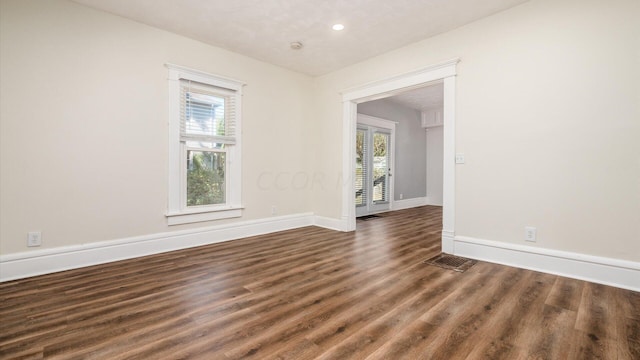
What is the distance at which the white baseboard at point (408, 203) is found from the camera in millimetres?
7440

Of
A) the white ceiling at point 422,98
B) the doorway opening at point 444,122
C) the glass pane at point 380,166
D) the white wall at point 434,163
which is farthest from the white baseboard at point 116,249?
the white wall at point 434,163

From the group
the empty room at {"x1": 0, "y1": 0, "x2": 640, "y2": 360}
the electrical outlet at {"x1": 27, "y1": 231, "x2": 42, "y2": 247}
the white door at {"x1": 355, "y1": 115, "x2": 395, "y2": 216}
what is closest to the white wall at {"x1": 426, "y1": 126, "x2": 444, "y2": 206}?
the white door at {"x1": 355, "y1": 115, "x2": 395, "y2": 216}

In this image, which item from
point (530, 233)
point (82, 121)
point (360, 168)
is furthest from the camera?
point (360, 168)

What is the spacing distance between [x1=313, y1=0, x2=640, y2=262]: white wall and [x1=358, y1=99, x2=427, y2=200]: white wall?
3601 mm

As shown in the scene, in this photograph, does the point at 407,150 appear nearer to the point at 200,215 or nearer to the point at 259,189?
the point at 259,189

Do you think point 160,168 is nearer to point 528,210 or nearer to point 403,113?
point 528,210

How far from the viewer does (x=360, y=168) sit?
650cm

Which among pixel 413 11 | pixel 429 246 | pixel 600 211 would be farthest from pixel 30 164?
pixel 600 211

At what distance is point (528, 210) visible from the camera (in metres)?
2.93

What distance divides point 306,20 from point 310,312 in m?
3.04

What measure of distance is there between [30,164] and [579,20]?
5.34 meters

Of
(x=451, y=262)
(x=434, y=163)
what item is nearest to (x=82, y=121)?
(x=451, y=262)

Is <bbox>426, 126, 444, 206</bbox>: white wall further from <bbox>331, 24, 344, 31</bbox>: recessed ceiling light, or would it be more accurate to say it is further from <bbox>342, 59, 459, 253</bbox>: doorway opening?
<bbox>331, 24, 344, 31</bbox>: recessed ceiling light

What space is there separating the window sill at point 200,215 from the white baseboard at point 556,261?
3009 mm
